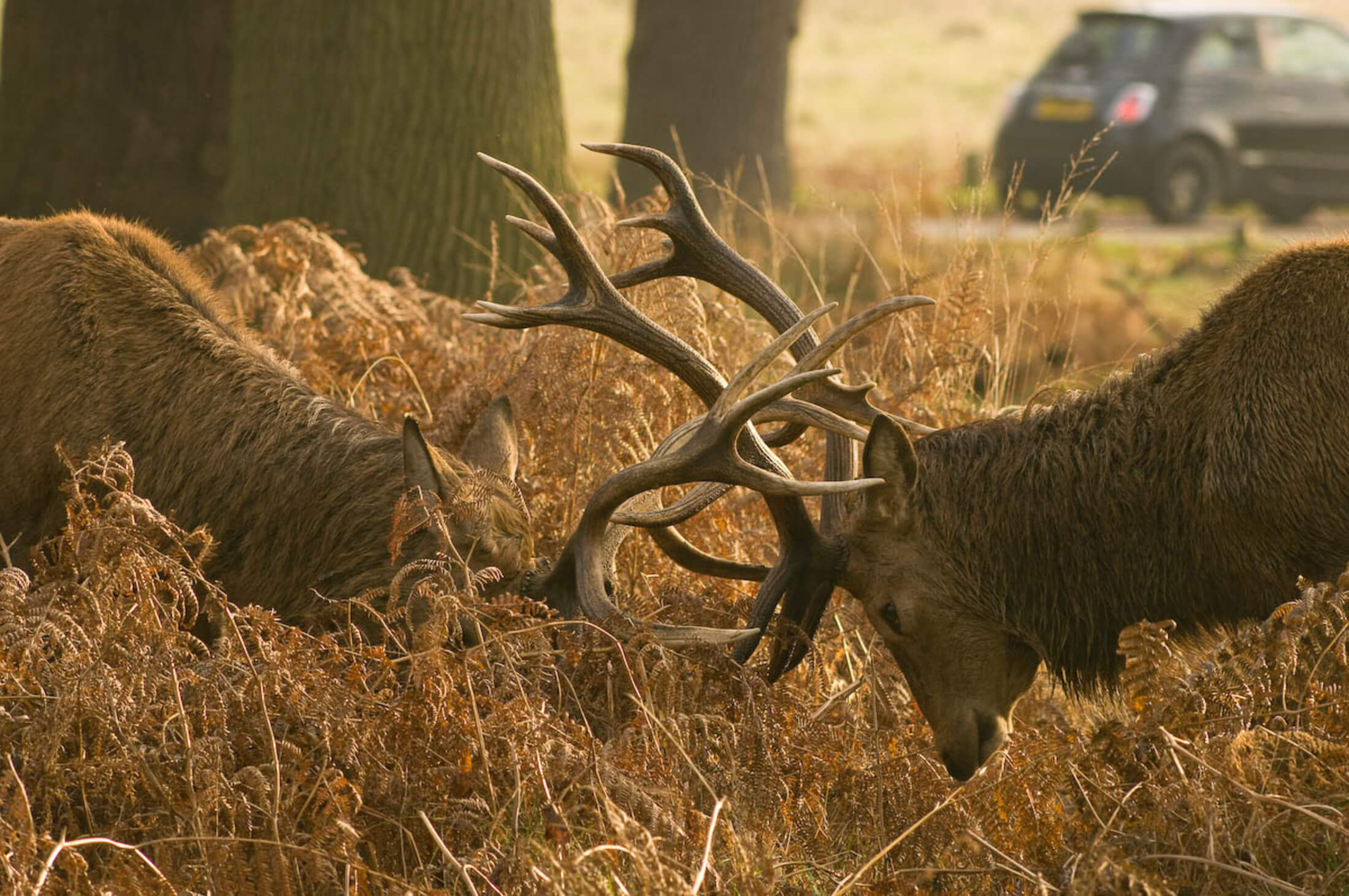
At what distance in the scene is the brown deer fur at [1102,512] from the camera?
4449mm

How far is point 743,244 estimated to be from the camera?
953cm

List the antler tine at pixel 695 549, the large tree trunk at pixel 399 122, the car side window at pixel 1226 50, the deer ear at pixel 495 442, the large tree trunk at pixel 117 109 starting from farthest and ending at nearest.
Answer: the car side window at pixel 1226 50
the large tree trunk at pixel 117 109
the large tree trunk at pixel 399 122
the deer ear at pixel 495 442
the antler tine at pixel 695 549

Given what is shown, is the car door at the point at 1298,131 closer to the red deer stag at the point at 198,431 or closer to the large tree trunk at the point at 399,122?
the large tree trunk at the point at 399,122

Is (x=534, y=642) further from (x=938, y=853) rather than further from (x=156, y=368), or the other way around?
(x=156, y=368)

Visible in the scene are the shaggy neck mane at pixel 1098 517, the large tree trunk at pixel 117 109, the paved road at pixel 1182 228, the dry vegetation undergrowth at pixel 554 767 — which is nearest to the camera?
the dry vegetation undergrowth at pixel 554 767

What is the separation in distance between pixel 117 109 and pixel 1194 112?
1309cm

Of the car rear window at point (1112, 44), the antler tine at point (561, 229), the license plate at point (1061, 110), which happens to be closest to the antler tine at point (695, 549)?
the antler tine at point (561, 229)

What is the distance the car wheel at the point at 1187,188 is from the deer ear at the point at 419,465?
16185mm

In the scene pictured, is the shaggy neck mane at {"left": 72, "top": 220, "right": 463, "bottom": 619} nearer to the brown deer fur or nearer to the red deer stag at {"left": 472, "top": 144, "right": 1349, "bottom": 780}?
the red deer stag at {"left": 472, "top": 144, "right": 1349, "bottom": 780}

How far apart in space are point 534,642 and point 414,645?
37 centimetres

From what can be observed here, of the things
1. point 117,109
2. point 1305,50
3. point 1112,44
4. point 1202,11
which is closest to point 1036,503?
point 117,109

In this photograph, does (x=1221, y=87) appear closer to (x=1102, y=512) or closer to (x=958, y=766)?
(x=1102, y=512)

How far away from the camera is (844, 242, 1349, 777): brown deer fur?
445cm

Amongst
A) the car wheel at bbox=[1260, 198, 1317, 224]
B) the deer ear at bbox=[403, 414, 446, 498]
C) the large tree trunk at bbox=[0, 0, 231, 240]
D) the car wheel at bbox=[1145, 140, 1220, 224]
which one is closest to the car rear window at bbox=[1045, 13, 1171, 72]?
the car wheel at bbox=[1145, 140, 1220, 224]
